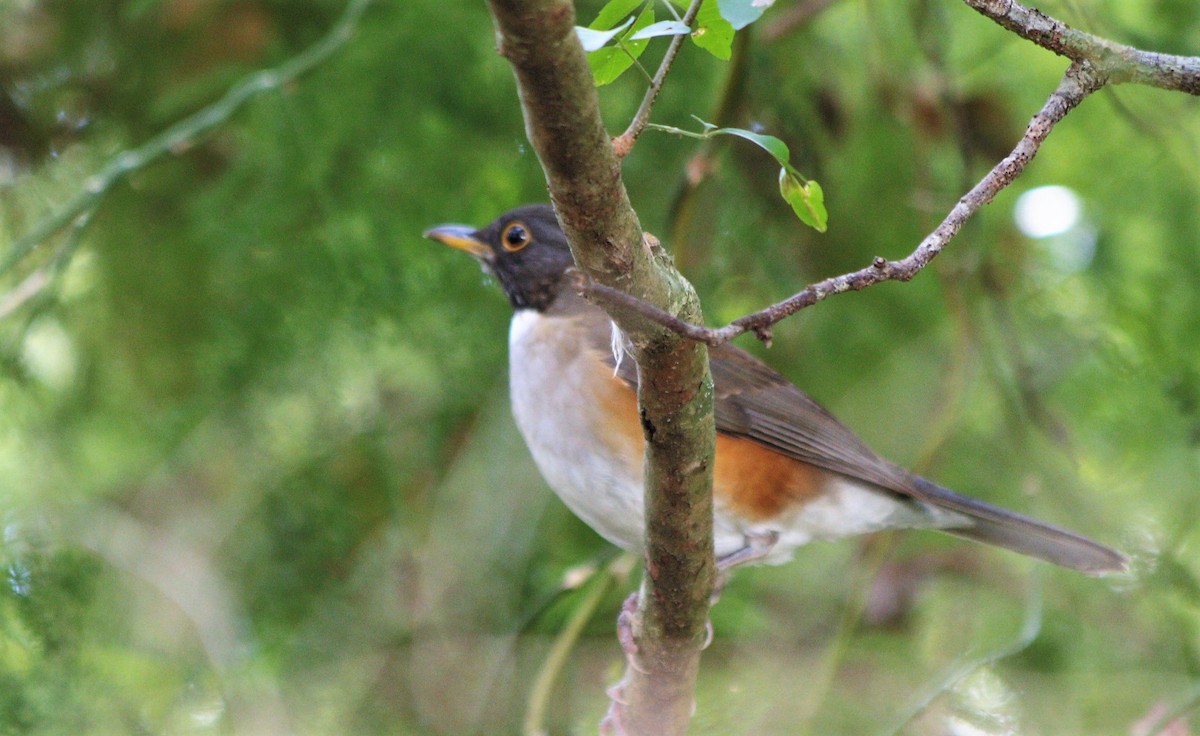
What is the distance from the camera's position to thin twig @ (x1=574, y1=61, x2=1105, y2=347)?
2.04m

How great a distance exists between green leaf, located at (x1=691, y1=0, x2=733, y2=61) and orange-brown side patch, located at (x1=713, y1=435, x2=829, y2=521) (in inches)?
97.9

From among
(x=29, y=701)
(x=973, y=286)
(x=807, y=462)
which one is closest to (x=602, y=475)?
(x=807, y=462)

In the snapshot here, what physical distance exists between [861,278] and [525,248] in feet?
11.0

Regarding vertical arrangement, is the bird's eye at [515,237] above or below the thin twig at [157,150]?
below

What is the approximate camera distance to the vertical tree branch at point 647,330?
5.93 feet

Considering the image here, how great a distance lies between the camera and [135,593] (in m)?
5.57

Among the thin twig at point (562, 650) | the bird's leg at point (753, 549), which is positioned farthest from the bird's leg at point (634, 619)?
the thin twig at point (562, 650)

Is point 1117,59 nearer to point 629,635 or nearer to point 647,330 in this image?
point 647,330

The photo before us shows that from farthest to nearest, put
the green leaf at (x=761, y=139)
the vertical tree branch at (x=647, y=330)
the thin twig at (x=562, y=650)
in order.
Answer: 1. the thin twig at (x=562, y=650)
2. the green leaf at (x=761, y=139)
3. the vertical tree branch at (x=647, y=330)

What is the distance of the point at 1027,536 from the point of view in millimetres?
4820

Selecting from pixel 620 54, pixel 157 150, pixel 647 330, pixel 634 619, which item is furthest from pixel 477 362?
pixel 620 54

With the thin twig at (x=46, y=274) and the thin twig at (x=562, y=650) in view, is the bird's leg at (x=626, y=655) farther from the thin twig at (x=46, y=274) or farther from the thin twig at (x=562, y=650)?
the thin twig at (x=46, y=274)

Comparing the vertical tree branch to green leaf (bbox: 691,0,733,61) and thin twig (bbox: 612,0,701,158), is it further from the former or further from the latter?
green leaf (bbox: 691,0,733,61)

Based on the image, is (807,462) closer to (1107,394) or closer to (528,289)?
(528,289)
